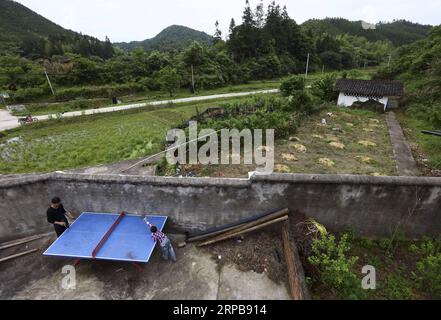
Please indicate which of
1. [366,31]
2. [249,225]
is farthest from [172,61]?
[366,31]

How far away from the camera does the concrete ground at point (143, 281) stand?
413cm

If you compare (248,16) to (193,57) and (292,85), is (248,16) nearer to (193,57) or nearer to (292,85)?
(193,57)

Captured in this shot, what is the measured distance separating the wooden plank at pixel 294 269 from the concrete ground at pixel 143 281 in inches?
10.1

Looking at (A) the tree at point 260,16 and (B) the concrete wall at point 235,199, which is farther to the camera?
(A) the tree at point 260,16

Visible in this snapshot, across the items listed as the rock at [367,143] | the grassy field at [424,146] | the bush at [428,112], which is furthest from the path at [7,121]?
the bush at [428,112]

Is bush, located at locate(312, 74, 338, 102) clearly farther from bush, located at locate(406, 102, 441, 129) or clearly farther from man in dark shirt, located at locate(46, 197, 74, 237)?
man in dark shirt, located at locate(46, 197, 74, 237)

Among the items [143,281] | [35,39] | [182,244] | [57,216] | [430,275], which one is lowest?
[143,281]

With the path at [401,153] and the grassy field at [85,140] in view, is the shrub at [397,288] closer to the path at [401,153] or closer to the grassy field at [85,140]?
the path at [401,153]

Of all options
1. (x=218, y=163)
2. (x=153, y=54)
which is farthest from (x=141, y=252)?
(x=153, y=54)

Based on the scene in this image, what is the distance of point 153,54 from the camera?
4016 centimetres

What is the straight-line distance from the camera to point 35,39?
185ft

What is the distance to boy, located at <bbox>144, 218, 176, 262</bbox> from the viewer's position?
15.1 ft

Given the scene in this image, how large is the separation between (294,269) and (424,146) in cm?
1264

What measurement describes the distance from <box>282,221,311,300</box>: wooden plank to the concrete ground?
26 cm
